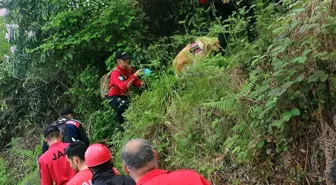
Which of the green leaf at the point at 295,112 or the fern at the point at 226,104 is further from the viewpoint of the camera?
the fern at the point at 226,104

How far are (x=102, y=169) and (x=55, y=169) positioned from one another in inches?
60.0

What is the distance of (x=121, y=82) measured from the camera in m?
7.49

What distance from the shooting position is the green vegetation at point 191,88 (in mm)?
4340

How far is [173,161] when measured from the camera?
5816 mm

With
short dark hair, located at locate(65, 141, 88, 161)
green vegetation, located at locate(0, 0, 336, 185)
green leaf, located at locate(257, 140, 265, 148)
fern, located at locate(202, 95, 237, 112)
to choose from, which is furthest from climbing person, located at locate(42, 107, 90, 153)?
green leaf, located at locate(257, 140, 265, 148)

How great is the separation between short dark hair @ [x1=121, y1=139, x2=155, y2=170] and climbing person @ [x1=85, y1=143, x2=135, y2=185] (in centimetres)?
71

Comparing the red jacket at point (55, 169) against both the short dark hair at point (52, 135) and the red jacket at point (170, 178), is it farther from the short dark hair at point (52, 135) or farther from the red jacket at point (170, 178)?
the red jacket at point (170, 178)

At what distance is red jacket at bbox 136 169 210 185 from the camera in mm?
2885

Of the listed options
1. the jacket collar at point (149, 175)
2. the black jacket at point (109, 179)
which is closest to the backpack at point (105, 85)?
the black jacket at point (109, 179)

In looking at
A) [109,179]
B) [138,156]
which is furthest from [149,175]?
[109,179]

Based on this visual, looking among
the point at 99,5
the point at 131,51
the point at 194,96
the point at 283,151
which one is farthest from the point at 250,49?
the point at 99,5

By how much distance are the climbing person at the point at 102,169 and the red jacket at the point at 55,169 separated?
1411 millimetres

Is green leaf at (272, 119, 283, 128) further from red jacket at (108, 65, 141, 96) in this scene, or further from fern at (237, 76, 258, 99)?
red jacket at (108, 65, 141, 96)

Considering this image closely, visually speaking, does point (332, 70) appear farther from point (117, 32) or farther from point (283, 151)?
point (117, 32)
